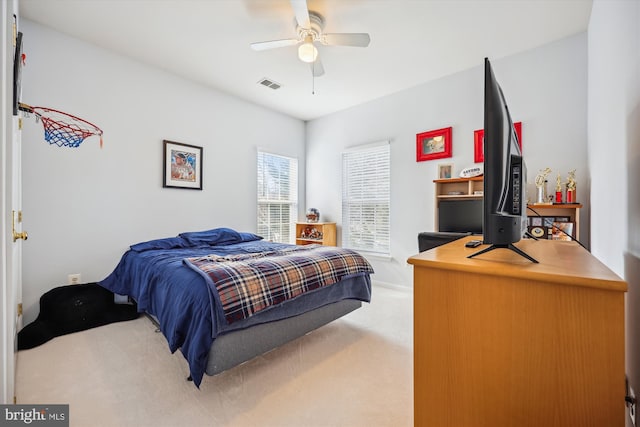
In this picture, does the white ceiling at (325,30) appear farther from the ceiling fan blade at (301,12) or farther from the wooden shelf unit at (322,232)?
the wooden shelf unit at (322,232)

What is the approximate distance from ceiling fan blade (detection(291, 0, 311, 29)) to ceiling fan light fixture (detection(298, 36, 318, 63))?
126mm

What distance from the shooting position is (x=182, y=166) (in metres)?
3.50

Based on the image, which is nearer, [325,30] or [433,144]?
[325,30]

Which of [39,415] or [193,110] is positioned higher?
[193,110]

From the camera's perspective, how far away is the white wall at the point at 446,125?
8.83 ft

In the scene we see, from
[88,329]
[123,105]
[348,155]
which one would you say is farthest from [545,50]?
[88,329]

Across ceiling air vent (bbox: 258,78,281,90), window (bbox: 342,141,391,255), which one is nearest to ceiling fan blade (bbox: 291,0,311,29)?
ceiling air vent (bbox: 258,78,281,90)

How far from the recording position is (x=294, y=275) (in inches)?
79.6

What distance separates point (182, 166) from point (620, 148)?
3.92 meters

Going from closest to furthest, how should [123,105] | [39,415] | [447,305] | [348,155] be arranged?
[447,305]
[39,415]
[123,105]
[348,155]

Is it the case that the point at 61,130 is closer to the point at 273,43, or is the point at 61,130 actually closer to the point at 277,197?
the point at 273,43

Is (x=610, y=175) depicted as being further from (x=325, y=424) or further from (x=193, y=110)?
(x=193, y=110)

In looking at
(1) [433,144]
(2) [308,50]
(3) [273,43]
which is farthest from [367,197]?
(3) [273,43]

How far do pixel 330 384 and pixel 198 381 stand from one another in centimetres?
80
